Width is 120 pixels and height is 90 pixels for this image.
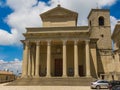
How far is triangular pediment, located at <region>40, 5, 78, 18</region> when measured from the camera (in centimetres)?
4053

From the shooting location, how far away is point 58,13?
40.8 meters

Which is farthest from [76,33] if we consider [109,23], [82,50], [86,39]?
[109,23]

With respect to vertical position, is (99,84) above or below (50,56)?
below

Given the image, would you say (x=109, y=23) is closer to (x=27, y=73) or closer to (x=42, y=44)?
(x=42, y=44)

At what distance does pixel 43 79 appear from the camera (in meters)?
33.4

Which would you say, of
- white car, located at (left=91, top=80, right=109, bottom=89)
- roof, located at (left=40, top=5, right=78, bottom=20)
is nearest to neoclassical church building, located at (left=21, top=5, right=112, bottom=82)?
roof, located at (left=40, top=5, right=78, bottom=20)

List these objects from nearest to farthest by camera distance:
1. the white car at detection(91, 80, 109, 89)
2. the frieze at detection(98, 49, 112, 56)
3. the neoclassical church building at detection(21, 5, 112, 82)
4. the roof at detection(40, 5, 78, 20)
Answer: the white car at detection(91, 80, 109, 89) < the neoclassical church building at detection(21, 5, 112, 82) < the roof at detection(40, 5, 78, 20) < the frieze at detection(98, 49, 112, 56)

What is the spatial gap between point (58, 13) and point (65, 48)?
902cm

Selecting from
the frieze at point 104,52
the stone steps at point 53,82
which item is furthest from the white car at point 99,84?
the frieze at point 104,52

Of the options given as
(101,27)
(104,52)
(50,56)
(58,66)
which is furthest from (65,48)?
(101,27)

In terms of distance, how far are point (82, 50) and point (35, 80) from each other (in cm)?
1187

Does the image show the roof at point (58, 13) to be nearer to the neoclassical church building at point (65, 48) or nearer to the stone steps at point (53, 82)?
the neoclassical church building at point (65, 48)

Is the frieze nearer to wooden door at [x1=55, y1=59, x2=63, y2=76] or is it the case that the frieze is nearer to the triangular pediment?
wooden door at [x1=55, y1=59, x2=63, y2=76]

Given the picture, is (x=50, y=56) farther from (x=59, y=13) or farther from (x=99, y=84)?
(x=99, y=84)
